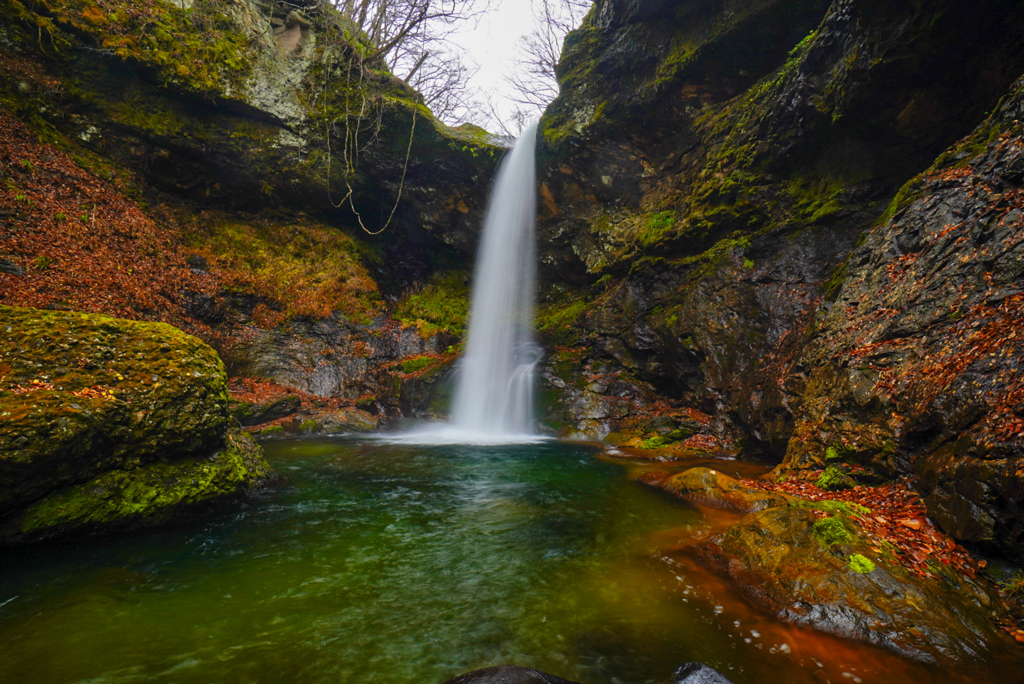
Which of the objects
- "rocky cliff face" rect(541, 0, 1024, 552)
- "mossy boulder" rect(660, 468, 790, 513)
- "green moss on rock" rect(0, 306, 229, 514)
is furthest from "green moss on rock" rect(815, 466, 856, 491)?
"green moss on rock" rect(0, 306, 229, 514)

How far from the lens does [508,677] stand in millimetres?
2018

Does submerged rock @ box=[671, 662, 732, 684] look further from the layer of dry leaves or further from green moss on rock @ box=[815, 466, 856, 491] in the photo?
green moss on rock @ box=[815, 466, 856, 491]

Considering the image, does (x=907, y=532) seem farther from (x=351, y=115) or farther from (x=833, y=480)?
(x=351, y=115)

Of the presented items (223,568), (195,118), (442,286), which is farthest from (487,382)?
(195,118)

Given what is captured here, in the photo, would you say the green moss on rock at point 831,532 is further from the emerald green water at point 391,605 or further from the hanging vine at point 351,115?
the hanging vine at point 351,115

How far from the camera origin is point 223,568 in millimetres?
3590

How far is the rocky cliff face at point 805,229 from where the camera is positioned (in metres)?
4.34

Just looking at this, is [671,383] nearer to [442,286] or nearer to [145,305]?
[442,286]

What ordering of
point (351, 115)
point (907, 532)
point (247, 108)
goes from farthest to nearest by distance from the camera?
point (351, 115), point (247, 108), point (907, 532)

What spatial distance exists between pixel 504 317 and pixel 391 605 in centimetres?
1402

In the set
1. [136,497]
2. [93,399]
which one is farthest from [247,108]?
[136,497]

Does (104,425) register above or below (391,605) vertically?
above

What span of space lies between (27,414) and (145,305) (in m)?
9.79

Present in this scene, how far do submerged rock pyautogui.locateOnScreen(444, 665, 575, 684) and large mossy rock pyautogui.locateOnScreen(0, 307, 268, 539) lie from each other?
419cm
